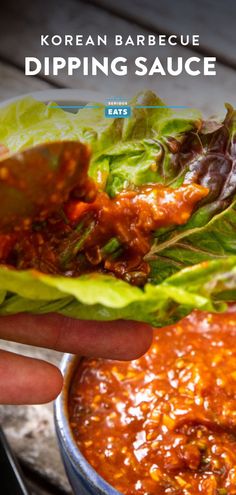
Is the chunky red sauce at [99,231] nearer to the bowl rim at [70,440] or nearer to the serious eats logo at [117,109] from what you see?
the serious eats logo at [117,109]

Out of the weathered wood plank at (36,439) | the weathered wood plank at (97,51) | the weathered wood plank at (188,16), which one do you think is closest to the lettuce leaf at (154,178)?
the weathered wood plank at (36,439)

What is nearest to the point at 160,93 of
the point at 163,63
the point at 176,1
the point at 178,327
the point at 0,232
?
the point at 163,63

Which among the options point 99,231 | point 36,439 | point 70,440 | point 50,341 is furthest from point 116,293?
point 36,439

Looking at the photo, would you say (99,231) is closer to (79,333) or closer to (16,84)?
(79,333)

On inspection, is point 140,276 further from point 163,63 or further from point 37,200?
point 163,63

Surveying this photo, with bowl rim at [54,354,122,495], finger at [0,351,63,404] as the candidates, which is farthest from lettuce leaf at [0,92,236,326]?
bowl rim at [54,354,122,495]

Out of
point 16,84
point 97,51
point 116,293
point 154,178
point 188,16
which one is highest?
point 188,16
